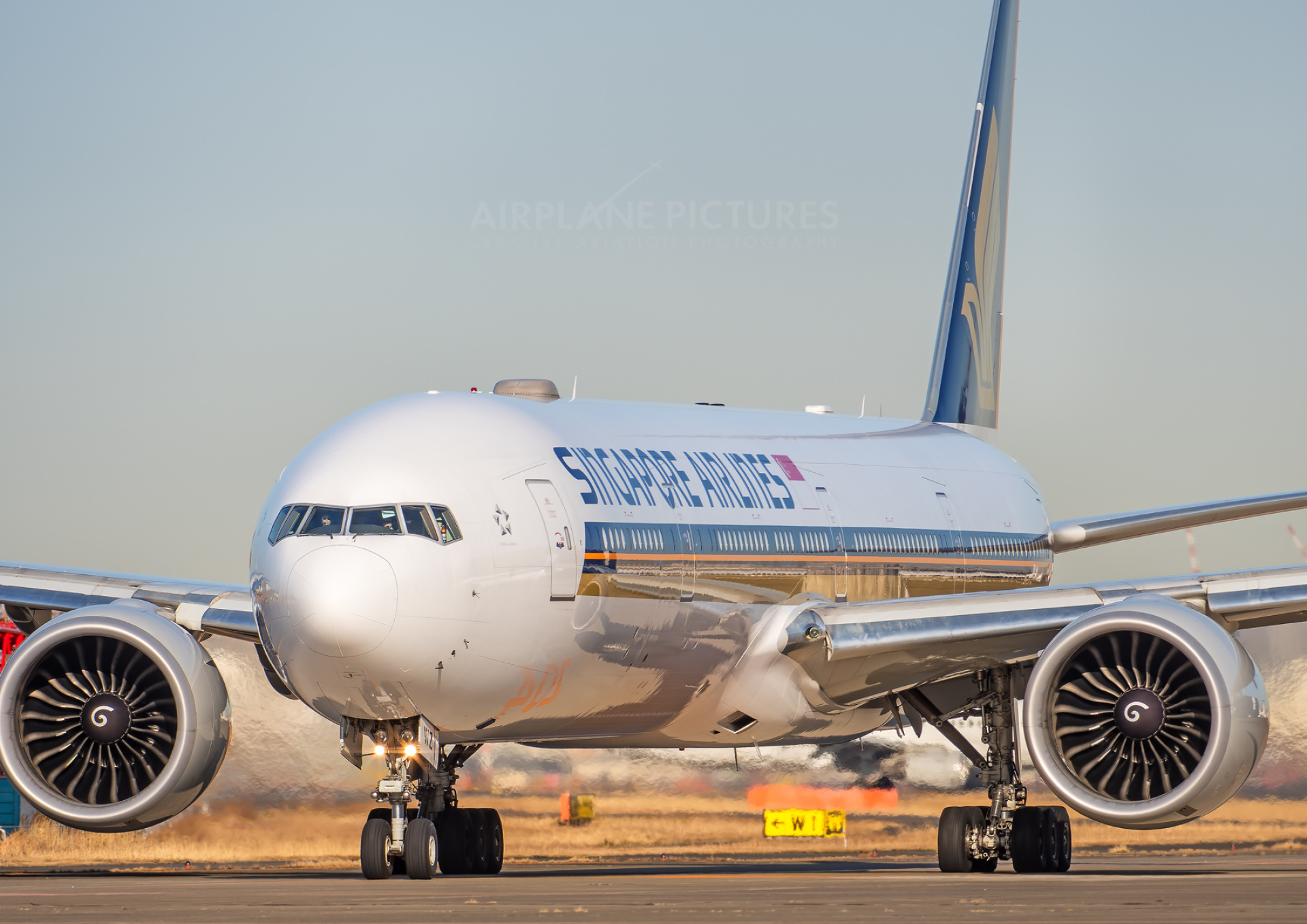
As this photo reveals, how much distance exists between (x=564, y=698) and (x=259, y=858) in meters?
10.6

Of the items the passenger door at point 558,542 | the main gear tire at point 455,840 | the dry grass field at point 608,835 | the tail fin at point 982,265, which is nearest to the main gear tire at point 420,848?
the passenger door at point 558,542

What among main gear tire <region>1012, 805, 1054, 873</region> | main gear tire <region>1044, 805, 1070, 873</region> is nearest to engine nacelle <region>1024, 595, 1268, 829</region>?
main gear tire <region>1012, 805, 1054, 873</region>

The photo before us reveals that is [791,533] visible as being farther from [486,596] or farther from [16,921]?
[16,921]

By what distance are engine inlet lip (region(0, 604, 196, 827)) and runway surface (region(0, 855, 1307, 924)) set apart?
67 centimetres

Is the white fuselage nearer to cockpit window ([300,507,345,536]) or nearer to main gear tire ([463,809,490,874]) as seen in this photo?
cockpit window ([300,507,345,536])

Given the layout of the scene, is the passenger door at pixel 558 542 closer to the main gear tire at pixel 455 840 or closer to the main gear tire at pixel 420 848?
the main gear tire at pixel 420 848

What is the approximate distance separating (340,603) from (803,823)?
1487 cm

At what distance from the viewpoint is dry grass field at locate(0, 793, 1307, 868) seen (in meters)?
28.8

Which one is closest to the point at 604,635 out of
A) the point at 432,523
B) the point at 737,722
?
the point at 432,523

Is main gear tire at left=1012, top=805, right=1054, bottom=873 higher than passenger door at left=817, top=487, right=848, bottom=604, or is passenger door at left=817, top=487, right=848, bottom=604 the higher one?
passenger door at left=817, top=487, right=848, bottom=604

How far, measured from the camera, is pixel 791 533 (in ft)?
76.6

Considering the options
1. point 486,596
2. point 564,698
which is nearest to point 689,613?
point 564,698

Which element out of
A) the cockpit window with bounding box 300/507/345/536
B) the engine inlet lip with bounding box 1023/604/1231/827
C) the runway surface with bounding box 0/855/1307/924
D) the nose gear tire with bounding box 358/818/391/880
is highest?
the cockpit window with bounding box 300/507/345/536

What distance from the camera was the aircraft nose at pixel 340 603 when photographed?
1717cm
